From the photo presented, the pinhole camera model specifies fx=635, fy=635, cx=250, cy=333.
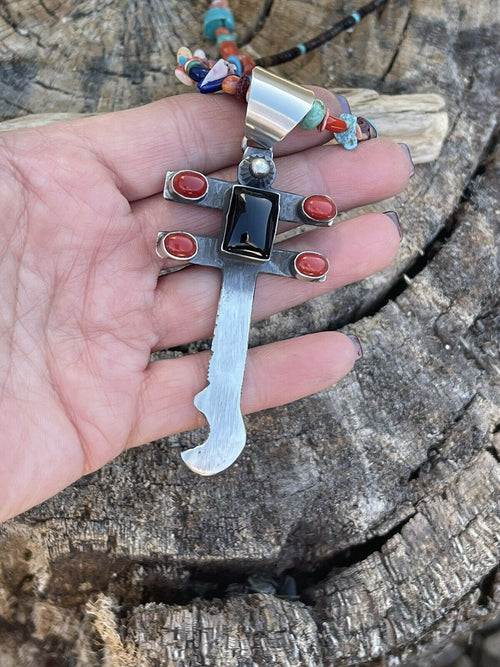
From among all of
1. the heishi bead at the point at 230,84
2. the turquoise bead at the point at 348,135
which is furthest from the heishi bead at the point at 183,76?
the turquoise bead at the point at 348,135

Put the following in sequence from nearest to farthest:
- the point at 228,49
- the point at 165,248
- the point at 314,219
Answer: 1. the point at 165,248
2. the point at 314,219
3. the point at 228,49

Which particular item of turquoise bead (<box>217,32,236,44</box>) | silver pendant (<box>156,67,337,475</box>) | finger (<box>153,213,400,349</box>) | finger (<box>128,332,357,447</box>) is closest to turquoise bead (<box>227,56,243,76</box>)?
silver pendant (<box>156,67,337,475</box>)

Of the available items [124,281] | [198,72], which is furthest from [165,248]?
[198,72]

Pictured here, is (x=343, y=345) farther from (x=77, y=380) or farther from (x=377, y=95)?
(x=377, y=95)

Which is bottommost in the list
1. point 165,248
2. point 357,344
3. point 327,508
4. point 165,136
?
point 327,508

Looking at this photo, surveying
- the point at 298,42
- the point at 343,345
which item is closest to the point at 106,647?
the point at 343,345

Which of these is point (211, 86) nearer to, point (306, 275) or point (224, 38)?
point (224, 38)

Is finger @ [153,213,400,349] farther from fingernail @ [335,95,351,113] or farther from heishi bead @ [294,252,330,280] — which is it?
fingernail @ [335,95,351,113]
